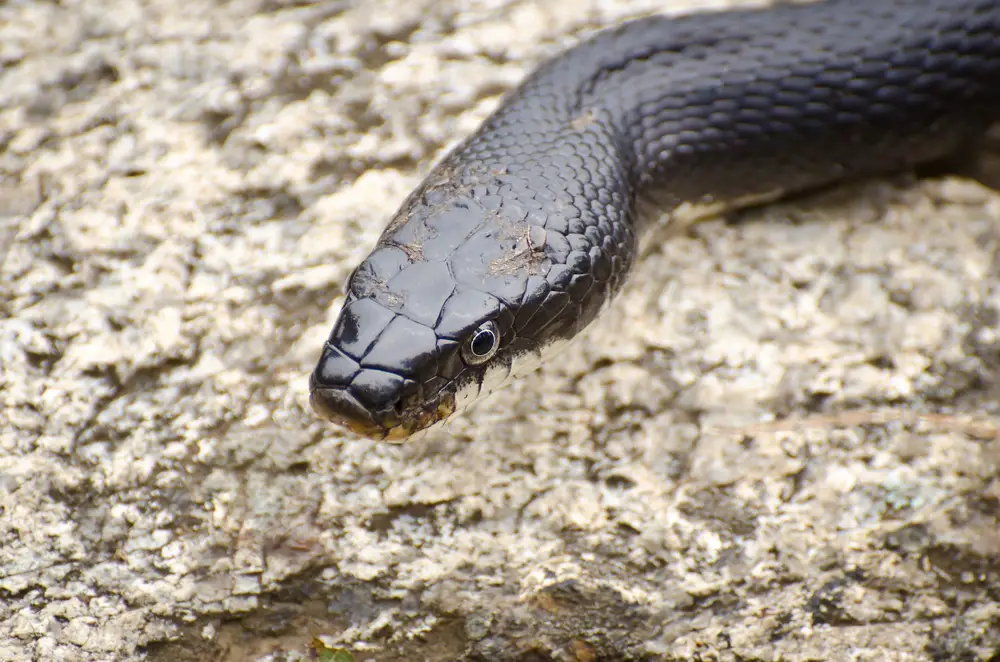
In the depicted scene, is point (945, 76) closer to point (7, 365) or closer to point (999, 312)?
point (999, 312)

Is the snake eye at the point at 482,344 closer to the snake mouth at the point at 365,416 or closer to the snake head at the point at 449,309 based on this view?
the snake head at the point at 449,309

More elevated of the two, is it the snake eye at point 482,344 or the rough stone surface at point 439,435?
the snake eye at point 482,344

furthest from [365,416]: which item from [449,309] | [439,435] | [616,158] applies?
[616,158]

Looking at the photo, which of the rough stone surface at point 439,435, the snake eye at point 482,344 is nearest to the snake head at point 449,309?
the snake eye at point 482,344

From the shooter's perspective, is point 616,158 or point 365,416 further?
point 616,158

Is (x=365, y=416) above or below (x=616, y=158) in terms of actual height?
below

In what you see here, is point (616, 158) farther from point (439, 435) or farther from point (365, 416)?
point (365, 416)

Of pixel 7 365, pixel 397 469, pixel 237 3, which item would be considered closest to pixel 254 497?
pixel 397 469
